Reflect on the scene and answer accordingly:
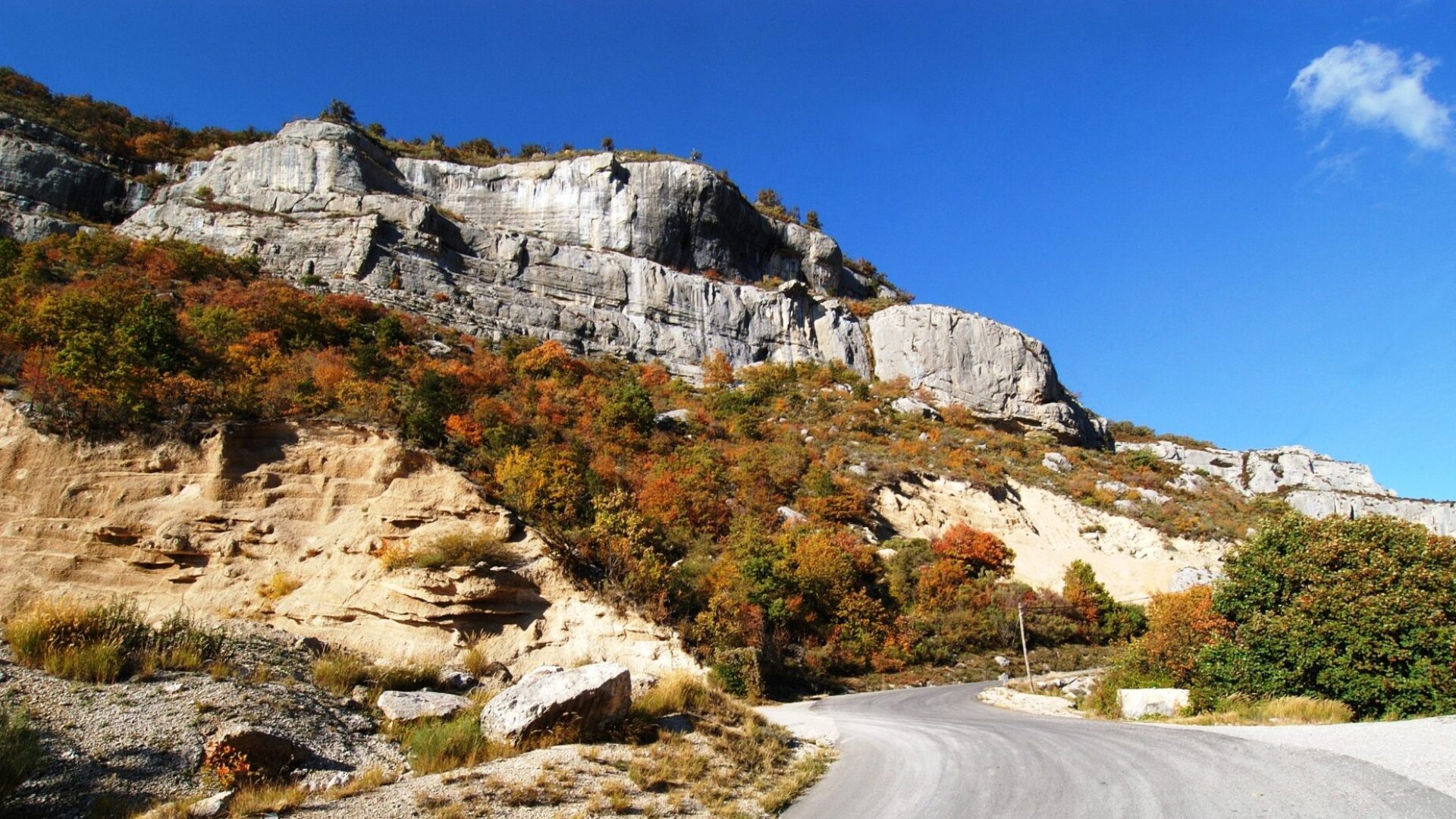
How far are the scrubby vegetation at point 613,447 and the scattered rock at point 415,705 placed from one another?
6.58m

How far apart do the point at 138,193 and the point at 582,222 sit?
2614 centimetres

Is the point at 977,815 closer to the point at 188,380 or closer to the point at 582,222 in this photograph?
A: the point at 188,380

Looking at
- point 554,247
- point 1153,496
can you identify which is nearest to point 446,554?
point 554,247

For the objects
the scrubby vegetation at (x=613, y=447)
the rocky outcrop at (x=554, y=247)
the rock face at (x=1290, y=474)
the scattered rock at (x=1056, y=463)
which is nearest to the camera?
the scrubby vegetation at (x=613, y=447)

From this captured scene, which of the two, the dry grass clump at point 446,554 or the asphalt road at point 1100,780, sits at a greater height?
the dry grass clump at point 446,554

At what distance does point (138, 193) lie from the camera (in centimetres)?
4088

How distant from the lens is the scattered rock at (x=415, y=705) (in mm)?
8195

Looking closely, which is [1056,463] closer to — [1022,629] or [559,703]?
[1022,629]

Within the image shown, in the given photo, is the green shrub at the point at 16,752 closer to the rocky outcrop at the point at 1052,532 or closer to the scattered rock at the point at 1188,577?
the rocky outcrop at the point at 1052,532

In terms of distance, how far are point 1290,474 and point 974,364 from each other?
98.1 ft

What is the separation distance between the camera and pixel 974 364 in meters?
49.8

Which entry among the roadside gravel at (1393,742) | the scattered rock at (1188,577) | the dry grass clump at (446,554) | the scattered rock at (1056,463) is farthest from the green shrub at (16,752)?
the scattered rock at (1056,463)

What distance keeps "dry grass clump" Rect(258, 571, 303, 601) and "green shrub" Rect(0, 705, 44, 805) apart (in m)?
10.1

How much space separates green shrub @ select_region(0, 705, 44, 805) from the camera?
16.7 feet
